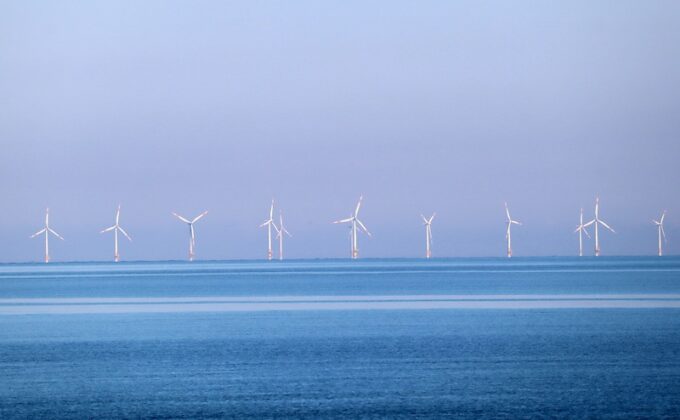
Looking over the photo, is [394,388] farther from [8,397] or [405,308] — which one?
[405,308]

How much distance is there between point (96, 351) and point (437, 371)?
7971mm

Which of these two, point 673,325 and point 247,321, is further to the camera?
point 247,321

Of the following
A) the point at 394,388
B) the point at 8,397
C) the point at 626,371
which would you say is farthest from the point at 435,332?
the point at 8,397

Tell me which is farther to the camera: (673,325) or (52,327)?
(52,327)

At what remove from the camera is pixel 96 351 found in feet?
77.8

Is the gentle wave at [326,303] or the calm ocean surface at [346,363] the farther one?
the gentle wave at [326,303]

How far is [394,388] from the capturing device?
16.6 meters

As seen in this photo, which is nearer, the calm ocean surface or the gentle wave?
the calm ocean surface

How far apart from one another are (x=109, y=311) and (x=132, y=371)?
2168 cm

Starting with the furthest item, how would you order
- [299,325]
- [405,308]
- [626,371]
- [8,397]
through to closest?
[405,308], [299,325], [626,371], [8,397]

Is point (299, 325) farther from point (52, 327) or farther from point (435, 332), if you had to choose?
point (52, 327)

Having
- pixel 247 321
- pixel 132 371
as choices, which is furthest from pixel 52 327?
pixel 132 371

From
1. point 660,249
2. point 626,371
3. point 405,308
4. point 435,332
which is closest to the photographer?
point 626,371

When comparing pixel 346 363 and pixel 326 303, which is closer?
pixel 346 363
